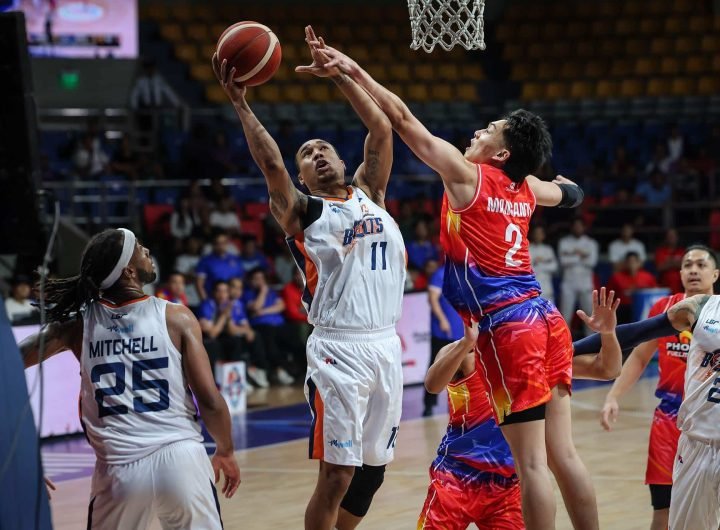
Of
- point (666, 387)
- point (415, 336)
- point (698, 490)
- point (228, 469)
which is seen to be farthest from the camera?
point (415, 336)

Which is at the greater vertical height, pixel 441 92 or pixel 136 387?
pixel 441 92

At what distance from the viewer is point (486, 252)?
503 centimetres

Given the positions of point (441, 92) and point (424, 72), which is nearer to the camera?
point (441, 92)

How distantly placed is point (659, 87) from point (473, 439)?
1678 cm

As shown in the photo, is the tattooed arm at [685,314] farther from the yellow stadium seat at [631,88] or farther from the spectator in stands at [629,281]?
the yellow stadium seat at [631,88]

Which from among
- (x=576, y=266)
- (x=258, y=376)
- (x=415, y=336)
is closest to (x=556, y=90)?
(x=576, y=266)

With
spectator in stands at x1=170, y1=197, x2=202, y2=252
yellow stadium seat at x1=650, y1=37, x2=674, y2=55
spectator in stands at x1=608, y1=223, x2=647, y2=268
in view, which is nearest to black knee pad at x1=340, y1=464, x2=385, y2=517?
spectator in stands at x1=170, y1=197, x2=202, y2=252

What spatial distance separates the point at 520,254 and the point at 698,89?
54.9ft

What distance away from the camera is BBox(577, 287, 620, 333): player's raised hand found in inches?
197

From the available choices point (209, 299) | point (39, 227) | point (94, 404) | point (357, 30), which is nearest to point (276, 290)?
point (209, 299)

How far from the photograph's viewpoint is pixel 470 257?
198 inches

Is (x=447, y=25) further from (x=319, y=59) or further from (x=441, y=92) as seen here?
(x=441, y=92)

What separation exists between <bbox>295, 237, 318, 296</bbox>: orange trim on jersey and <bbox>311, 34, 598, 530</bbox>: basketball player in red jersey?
26.1 inches

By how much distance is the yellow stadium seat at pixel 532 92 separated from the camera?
20.9m
